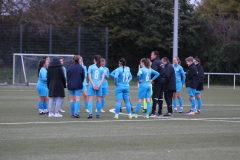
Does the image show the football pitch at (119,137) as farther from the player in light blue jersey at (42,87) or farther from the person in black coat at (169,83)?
the person in black coat at (169,83)

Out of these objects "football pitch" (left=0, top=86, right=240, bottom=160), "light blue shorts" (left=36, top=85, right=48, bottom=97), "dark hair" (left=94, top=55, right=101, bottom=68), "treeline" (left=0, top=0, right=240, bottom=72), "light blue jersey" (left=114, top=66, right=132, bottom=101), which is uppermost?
"treeline" (left=0, top=0, right=240, bottom=72)

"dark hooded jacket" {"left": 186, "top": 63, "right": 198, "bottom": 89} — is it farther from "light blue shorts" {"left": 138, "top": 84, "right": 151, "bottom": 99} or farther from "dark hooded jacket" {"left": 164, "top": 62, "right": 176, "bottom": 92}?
"light blue shorts" {"left": 138, "top": 84, "right": 151, "bottom": 99}

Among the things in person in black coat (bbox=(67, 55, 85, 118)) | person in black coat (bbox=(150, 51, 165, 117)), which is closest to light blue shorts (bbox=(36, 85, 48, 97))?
person in black coat (bbox=(67, 55, 85, 118))

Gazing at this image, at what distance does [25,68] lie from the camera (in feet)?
133

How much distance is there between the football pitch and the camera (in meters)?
10.2

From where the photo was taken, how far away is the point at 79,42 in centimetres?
4509

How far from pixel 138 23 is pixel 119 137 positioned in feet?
136

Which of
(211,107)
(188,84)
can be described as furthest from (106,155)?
(211,107)

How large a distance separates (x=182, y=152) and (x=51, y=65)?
7.97 metres

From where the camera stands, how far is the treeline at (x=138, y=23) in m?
51.8

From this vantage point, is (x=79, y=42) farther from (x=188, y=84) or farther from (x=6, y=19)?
(x=188, y=84)

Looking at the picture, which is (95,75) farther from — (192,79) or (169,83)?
(192,79)

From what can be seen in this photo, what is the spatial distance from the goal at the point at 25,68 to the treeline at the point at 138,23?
9794 mm

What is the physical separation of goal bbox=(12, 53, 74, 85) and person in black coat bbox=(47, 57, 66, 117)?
2271cm
